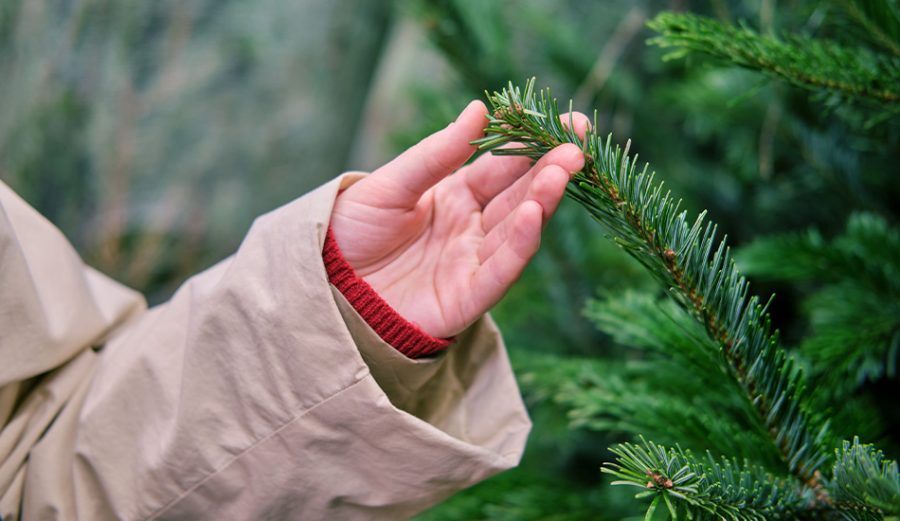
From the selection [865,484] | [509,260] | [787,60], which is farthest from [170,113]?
[865,484]

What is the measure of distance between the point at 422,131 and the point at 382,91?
1479mm

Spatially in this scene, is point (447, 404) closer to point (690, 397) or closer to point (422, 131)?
point (690, 397)

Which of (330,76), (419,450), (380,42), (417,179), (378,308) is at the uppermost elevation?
(380,42)

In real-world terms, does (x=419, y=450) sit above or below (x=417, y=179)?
below

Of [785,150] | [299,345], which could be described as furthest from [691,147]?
[299,345]

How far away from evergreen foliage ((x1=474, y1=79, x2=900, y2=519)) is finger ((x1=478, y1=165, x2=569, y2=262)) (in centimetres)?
1

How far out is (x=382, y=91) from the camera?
2.24 meters

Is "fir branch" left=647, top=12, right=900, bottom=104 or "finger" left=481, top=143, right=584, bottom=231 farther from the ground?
"fir branch" left=647, top=12, right=900, bottom=104

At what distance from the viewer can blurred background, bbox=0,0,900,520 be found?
2.52ft

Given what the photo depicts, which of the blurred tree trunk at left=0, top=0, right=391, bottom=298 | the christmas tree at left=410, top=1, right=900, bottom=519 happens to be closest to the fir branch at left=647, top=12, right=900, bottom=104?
the christmas tree at left=410, top=1, right=900, bottom=519

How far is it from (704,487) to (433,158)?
0.94ft

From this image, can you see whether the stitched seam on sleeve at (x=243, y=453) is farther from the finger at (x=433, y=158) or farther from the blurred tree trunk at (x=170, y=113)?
the blurred tree trunk at (x=170, y=113)

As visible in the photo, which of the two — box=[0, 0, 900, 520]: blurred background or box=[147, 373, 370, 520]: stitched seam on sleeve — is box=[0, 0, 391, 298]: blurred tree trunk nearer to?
box=[0, 0, 900, 520]: blurred background

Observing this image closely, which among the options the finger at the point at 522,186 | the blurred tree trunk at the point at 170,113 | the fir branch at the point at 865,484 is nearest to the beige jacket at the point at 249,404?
the finger at the point at 522,186
